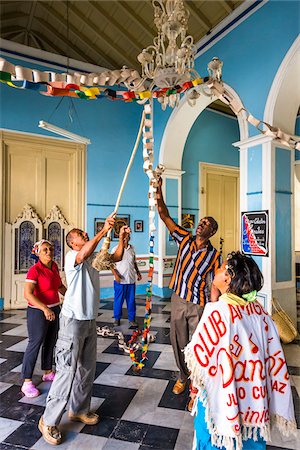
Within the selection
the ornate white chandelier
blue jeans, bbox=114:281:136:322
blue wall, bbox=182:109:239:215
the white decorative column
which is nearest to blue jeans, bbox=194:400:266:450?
the ornate white chandelier

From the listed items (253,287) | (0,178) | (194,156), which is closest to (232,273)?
(253,287)

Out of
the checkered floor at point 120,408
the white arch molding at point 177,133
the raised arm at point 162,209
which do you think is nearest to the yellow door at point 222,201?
the white arch molding at point 177,133

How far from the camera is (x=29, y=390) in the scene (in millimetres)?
2674

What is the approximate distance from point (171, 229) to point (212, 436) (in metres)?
1.74

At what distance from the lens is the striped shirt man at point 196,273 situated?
8.29 ft

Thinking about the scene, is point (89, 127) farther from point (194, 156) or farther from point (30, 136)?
point (194, 156)

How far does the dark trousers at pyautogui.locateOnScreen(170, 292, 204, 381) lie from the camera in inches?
100

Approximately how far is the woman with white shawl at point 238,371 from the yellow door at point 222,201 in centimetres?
618

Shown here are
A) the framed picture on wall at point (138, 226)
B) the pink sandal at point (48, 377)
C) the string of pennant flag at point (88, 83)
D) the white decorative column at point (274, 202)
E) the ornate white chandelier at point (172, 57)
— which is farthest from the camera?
the framed picture on wall at point (138, 226)

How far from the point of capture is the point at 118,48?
5617 mm

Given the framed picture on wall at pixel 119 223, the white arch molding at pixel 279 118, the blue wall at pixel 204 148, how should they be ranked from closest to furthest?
the white arch molding at pixel 279 118, the framed picture on wall at pixel 119 223, the blue wall at pixel 204 148

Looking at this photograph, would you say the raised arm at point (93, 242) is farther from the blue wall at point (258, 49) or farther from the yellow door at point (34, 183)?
the yellow door at point (34, 183)

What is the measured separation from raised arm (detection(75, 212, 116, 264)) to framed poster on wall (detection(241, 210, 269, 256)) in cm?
262

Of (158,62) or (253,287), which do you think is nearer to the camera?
(253,287)
